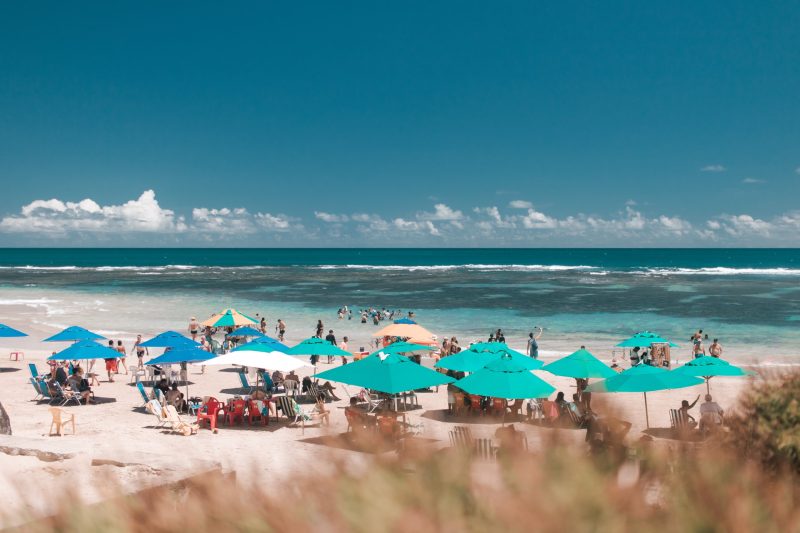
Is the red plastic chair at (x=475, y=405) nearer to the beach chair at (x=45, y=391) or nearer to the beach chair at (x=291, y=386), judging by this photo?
the beach chair at (x=291, y=386)

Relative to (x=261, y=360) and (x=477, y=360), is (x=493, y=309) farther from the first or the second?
(x=261, y=360)

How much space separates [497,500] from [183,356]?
1398 cm

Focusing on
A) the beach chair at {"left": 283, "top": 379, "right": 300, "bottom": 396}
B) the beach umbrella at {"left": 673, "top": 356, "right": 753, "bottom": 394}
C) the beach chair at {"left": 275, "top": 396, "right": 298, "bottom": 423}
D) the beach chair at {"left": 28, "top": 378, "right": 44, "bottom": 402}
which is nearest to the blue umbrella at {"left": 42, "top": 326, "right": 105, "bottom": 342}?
the beach chair at {"left": 28, "top": 378, "right": 44, "bottom": 402}

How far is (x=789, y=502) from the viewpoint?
273 cm

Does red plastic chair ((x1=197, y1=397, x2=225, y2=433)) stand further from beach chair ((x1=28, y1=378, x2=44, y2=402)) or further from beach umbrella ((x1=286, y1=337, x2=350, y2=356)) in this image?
beach chair ((x1=28, y1=378, x2=44, y2=402))

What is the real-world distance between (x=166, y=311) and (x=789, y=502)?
4383 cm

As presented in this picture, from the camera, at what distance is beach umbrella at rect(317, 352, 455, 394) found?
11.3 metres

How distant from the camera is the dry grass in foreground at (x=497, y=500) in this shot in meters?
2.51

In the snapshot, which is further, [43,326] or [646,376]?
[43,326]

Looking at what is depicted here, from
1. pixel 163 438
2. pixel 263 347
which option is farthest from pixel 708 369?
pixel 163 438

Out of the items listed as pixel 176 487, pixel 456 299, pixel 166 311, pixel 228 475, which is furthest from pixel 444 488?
pixel 456 299

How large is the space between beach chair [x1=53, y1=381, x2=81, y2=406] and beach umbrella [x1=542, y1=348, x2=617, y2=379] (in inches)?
435

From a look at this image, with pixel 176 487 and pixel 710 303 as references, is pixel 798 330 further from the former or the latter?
pixel 176 487

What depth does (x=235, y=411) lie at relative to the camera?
526 inches
